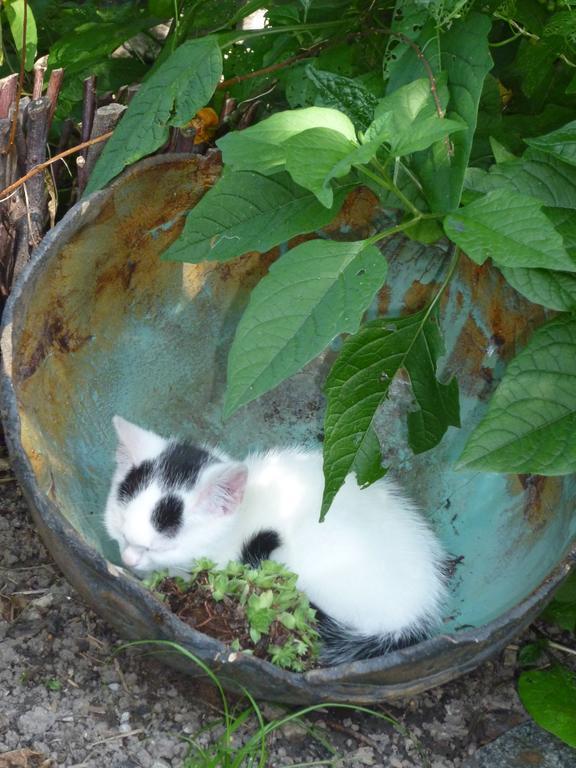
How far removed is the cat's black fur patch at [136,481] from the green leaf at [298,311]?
48cm

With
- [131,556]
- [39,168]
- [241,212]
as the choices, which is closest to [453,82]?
[241,212]

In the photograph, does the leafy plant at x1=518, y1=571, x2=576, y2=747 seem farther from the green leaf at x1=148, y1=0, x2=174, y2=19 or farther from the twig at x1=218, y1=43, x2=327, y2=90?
the green leaf at x1=148, y1=0, x2=174, y2=19

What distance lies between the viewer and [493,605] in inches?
73.5

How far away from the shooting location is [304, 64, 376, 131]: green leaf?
1.76 metres

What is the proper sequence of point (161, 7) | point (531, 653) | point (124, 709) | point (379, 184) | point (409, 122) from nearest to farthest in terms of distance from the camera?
point (409, 122) < point (379, 184) < point (124, 709) < point (531, 653) < point (161, 7)

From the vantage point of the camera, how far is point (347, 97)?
1.76 metres

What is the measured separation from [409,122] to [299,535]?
81cm

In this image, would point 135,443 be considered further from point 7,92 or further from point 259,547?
point 7,92

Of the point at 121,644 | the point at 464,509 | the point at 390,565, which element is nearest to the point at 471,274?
the point at 464,509

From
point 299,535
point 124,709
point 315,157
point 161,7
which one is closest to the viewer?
point 315,157

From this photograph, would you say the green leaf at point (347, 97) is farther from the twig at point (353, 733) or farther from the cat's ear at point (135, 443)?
the twig at point (353, 733)

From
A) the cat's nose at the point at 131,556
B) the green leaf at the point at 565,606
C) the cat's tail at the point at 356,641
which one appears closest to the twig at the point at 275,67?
the cat's nose at the point at 131,556

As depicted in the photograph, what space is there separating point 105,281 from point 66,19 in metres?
0.88

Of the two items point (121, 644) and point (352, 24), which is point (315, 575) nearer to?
point (121, 644)
